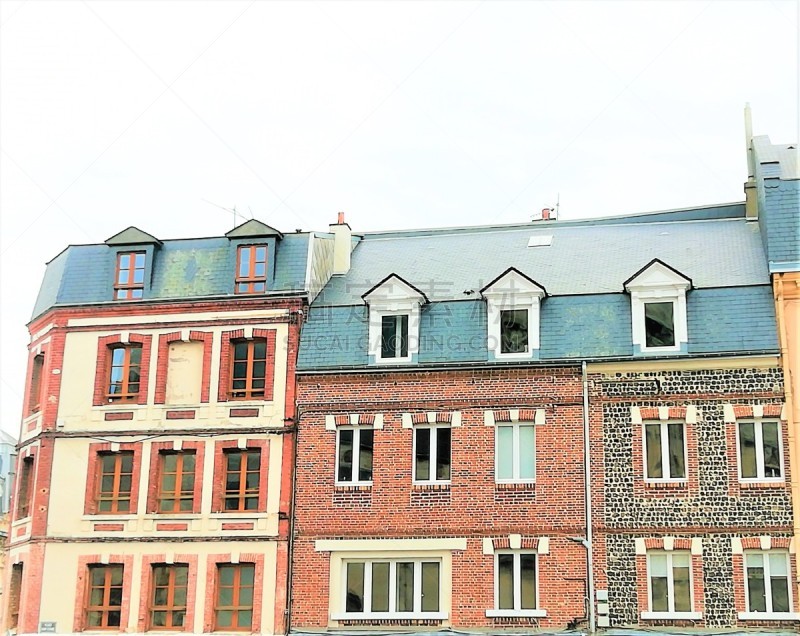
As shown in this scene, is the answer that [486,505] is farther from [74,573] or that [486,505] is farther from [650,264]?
[74,573]

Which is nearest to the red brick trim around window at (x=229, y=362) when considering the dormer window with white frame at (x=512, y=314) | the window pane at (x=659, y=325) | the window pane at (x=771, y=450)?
the dormer window with white frame at (x=512, y=314)

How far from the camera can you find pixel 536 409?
3081cm

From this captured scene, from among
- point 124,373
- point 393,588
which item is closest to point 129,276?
point 124,373

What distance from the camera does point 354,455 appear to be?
3161 cm

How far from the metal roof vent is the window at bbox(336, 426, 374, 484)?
344 inches

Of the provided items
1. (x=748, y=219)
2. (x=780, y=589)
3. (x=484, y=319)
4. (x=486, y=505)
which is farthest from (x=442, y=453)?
(x=748, y=219)

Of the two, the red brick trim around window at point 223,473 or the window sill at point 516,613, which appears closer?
the window sill at point 516,613

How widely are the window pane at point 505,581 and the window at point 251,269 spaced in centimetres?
1026

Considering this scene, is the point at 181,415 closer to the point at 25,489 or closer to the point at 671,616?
the point at 25,489

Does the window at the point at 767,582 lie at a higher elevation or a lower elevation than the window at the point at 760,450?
lower

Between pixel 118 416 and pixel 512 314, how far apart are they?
1143cm

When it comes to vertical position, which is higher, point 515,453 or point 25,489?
point 515,453

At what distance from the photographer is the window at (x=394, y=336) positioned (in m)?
32.4

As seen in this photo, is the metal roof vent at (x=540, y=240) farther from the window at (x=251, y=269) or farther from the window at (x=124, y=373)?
the window at (x=124, y=373)
